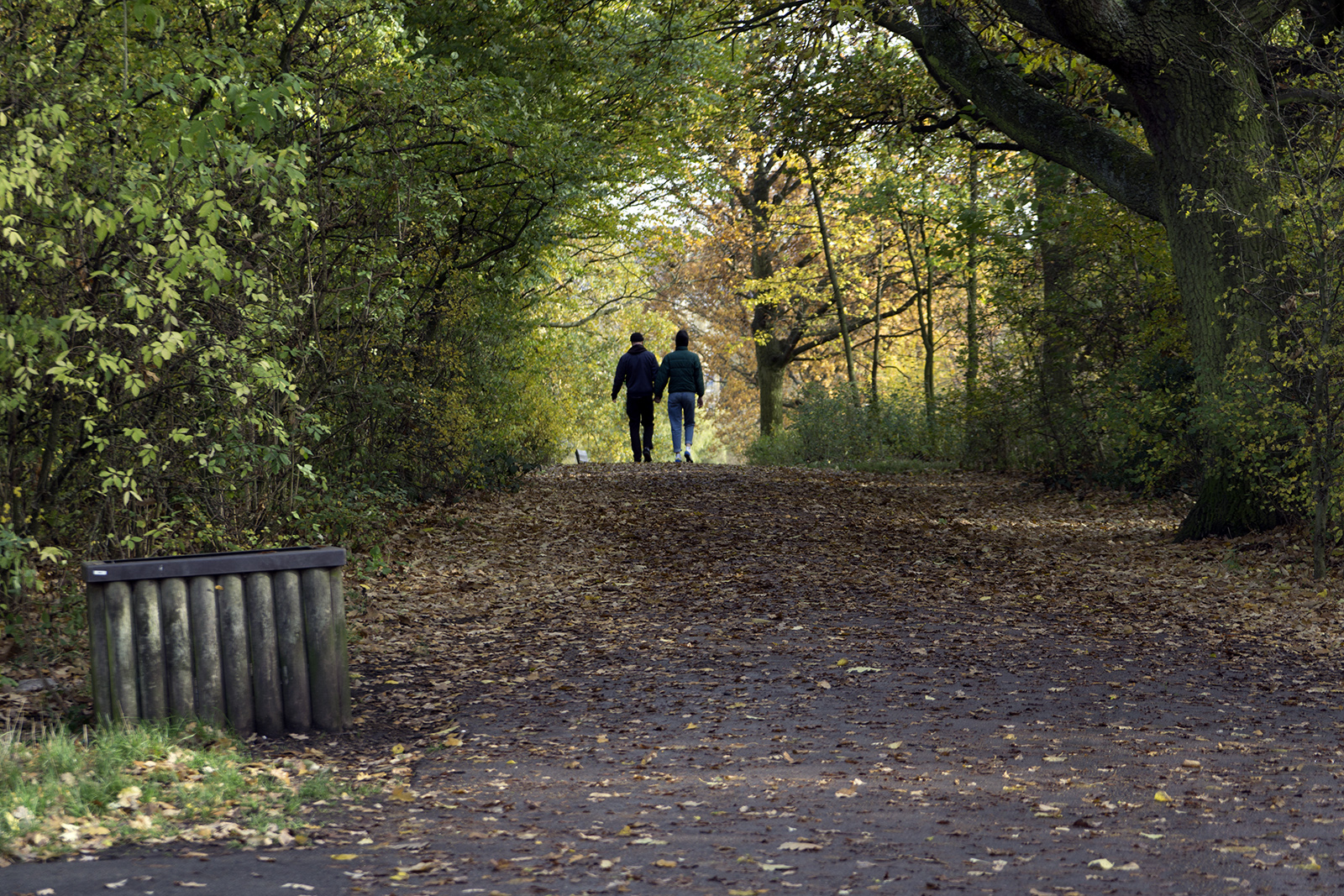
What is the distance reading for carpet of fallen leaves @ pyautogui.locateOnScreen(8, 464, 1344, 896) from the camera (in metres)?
4.32

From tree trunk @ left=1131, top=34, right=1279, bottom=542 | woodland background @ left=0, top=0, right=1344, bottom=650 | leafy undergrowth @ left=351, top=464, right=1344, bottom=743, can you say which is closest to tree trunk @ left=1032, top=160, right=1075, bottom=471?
woodland background @ left=0, top=0, right=1344, bottom=650

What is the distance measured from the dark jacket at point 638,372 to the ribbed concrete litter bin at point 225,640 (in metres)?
13.2

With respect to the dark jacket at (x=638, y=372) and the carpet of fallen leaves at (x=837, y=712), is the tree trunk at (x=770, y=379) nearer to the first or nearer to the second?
the dark jacket at (x=638, y=372)

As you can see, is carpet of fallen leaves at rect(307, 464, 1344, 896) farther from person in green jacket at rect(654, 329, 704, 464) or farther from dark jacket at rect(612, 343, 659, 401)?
dark jacket at rect(612, 343, 659, 401)

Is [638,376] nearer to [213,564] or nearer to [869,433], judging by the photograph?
[869,433]

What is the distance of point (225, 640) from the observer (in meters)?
6.05

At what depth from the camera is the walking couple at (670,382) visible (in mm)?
19156

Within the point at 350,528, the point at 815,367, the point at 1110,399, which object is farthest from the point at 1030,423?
the point at 815,367

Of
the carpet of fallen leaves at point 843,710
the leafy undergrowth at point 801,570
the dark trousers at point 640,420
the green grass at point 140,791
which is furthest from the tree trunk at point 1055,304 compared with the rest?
the green grass at point 140,791

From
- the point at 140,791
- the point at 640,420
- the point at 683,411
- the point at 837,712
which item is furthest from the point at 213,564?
the point at 640,420

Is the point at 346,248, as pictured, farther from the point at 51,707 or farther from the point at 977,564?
the point at 977,564

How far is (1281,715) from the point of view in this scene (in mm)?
6367

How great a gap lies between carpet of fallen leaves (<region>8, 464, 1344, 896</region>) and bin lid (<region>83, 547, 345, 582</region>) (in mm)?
945

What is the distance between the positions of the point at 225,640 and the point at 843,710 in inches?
133
